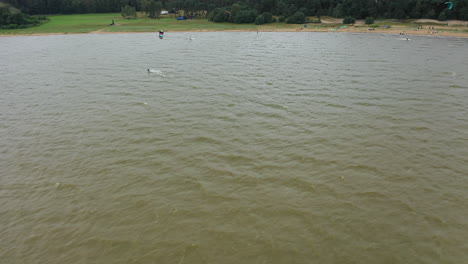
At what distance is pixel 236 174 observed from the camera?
12.8 metres

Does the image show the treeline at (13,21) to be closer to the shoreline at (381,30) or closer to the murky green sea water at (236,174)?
the shoreline at (381,30)

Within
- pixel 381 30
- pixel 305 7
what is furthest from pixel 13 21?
pixel 381 30

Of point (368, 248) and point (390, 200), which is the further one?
point (390, 200)

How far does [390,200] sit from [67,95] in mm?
27137

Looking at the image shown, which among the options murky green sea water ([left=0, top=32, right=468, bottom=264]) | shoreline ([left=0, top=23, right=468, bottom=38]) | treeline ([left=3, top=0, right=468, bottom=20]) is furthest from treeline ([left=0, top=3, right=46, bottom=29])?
murky green sea water ([left=0, top=32, right=468, bottom=264])

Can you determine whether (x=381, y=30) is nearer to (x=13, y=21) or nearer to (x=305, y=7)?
(x=305, y=7)

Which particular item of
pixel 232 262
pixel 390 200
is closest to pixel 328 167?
pixel 390 200

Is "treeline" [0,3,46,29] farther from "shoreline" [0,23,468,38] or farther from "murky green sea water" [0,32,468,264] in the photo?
"murky green sea water" [0,32,468,264]

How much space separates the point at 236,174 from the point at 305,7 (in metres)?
145

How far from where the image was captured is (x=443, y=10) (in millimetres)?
105000

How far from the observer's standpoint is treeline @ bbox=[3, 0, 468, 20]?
107875 mm

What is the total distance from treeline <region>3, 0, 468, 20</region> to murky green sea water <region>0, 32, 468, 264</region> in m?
106

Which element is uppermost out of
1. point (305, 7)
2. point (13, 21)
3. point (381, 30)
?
point (305, 7)

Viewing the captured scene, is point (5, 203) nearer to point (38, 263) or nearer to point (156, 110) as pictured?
point (38, 263)
